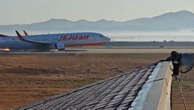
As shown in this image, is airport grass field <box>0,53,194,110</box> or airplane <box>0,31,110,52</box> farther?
airplane <box>0,31,110,52</box>

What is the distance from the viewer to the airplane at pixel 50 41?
238ft

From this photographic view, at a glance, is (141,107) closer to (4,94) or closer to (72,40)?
(4,94)

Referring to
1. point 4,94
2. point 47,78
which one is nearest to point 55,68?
point 47,78

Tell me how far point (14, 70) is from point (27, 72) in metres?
1.91

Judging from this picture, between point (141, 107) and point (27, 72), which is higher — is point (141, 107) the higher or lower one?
the higher one

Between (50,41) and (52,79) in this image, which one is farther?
(50,41)

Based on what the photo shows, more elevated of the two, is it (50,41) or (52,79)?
(50,41)

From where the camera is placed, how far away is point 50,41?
240 feet

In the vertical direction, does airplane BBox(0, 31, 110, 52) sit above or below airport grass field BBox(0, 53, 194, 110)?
above

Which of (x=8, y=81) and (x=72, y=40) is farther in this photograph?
(x=72, y=40)

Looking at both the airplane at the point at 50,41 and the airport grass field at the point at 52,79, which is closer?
the airport grass field at the point at 52,79

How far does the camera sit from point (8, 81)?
112 feet

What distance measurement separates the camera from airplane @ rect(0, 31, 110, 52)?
72438mm

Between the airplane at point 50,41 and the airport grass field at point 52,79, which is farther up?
the airplane at point 50,41
